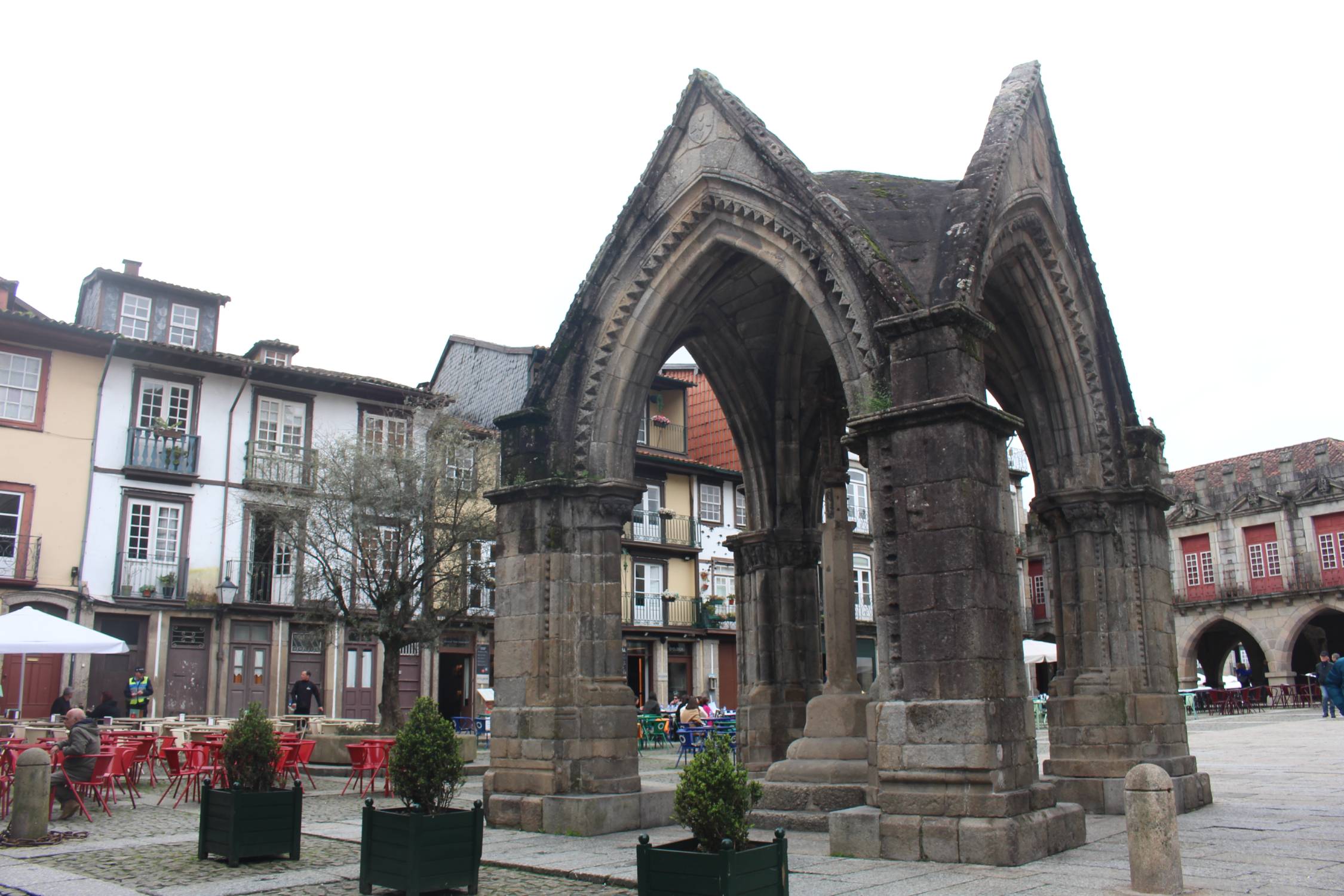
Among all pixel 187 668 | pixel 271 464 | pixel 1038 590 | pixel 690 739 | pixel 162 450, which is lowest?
pixel 690 739

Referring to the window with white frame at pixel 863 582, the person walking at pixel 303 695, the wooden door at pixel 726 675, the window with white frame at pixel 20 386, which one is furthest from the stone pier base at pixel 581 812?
the window with white frame at pixel 863 582

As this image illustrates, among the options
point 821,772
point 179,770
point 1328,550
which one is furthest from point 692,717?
point 1328,550

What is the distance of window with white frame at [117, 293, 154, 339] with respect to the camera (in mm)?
28359

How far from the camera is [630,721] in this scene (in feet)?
34.2

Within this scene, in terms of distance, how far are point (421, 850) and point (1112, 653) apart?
7199 mm

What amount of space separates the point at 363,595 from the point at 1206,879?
2489 centimetres

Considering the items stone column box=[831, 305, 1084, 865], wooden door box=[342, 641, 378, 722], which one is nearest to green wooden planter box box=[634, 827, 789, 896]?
stone column box=[831, 305, 1084, 865]

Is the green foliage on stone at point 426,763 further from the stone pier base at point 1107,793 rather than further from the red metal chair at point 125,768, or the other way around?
the red metal chair at point 125,768

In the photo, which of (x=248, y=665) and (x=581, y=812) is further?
(x=248, y=665)

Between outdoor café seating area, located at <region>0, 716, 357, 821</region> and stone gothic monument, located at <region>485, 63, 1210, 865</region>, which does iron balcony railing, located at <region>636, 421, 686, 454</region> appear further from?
stone gothic monument, located at <region>485, 63, 1210, 865</region>

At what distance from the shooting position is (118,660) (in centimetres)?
2623

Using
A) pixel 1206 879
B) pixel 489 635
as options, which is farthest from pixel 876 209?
pixel 489 635

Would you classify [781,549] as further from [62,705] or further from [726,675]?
[726,675]

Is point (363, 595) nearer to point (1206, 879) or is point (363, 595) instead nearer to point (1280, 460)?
point (1206, 879)
